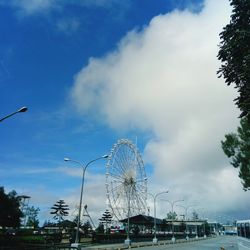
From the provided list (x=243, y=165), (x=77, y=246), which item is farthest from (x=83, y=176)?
(x=243, y=165)

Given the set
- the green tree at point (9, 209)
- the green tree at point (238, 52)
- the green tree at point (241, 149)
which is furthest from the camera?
the green tree at point (9, 209)

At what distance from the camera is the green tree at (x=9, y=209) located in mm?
56000

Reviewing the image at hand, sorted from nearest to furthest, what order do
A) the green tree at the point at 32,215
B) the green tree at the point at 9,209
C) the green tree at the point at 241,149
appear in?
the green tree at the point at 241,149 → the green tree at the point at 9,209 → the green tree at the point at 32,215

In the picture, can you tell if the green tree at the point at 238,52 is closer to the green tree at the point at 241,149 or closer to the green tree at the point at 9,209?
the green tree at the point at 241,149

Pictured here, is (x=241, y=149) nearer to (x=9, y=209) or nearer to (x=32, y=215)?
(x=9, y=209)

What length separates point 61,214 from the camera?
10912 centimetres

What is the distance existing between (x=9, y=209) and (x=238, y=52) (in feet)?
159

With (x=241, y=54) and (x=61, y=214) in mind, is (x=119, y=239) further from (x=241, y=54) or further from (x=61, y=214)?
(x=241, y=54)

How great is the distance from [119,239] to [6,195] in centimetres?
2467

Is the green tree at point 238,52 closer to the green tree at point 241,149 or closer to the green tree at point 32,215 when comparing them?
the green tree at point 241,149

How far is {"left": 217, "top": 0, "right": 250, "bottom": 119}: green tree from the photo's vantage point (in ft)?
66.9

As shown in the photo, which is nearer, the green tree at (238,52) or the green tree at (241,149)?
the green tree at (238,52)

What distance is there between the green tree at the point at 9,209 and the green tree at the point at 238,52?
45238mm

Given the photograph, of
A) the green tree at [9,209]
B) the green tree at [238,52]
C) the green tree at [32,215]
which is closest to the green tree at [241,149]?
the green tree at [238,52]
